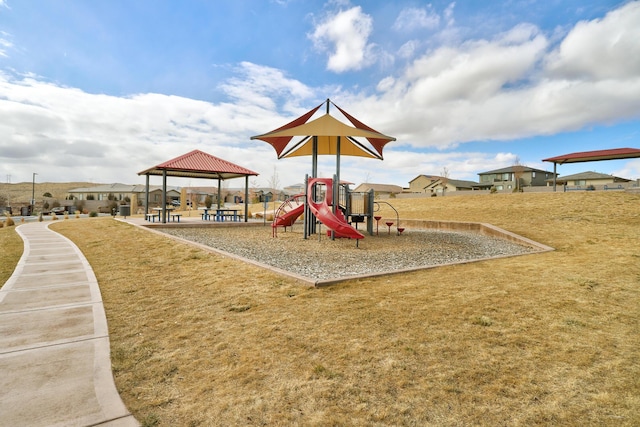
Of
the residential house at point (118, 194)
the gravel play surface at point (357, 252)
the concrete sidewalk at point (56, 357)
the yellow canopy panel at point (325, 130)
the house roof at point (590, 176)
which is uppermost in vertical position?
the house roof at point (590, 176)

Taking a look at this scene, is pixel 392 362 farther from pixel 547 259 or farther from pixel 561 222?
pixel 561 222

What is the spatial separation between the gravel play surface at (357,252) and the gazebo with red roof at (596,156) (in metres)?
19.7

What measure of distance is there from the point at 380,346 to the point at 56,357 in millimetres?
3166

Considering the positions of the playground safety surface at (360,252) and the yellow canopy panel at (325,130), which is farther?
the yellow canopy panel at (325,130)

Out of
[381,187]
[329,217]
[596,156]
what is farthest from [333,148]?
[381,187]

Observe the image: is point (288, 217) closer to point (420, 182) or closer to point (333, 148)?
point (333, 148)

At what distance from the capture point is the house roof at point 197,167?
55.1 feet

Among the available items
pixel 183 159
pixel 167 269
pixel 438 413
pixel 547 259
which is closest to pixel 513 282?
pixel 547 259

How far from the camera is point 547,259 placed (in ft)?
27.1

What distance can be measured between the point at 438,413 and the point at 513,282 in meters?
4.31

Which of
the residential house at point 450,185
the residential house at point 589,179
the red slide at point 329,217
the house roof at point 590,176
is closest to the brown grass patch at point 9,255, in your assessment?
the red slide at point 329,217

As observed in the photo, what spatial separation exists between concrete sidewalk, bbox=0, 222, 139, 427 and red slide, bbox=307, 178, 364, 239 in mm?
6062

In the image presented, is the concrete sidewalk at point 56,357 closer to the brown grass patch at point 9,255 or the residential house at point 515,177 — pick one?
the brown grass patch at point 9,255

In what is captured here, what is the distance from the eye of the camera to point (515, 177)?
5325cm
